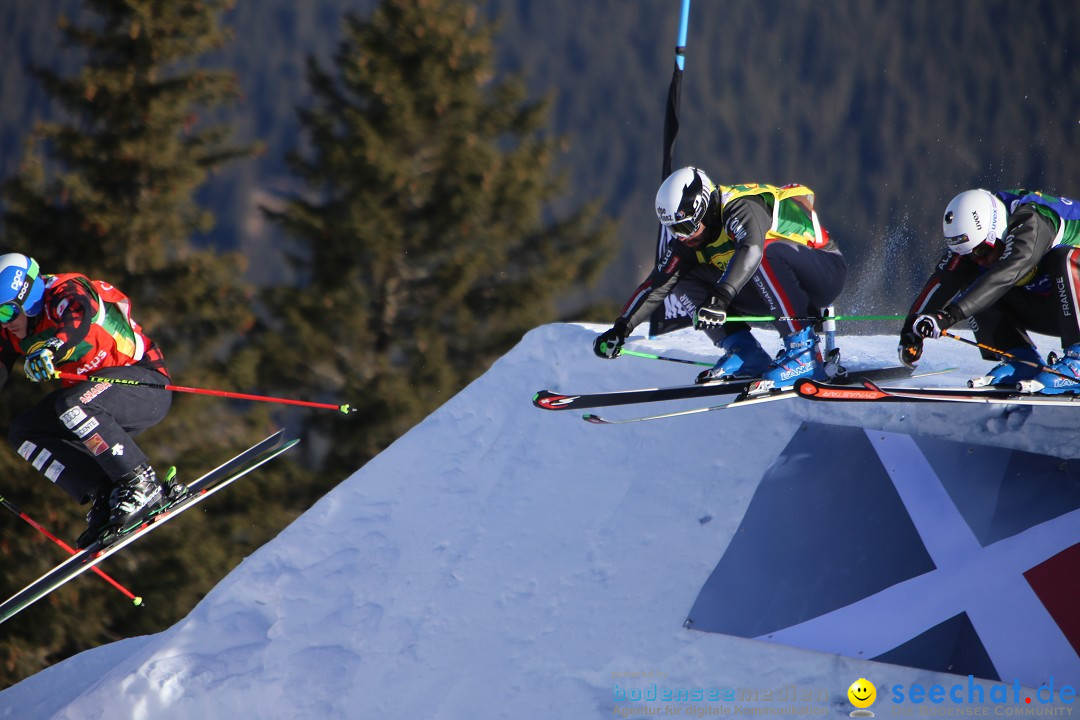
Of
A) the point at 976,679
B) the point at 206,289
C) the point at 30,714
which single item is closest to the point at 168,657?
the point at 30,714

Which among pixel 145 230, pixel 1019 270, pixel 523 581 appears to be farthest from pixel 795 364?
pixel 145 230

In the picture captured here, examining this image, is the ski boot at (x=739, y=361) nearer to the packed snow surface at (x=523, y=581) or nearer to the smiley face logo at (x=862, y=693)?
the packed snow surface at (x=523, y=581)

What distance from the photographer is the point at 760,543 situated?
4781 millimetres

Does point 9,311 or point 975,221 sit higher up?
point 975,221

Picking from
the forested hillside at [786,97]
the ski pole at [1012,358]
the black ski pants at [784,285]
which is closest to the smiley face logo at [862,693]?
the ski pole at [1012,358]

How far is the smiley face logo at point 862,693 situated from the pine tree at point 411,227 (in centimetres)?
1207

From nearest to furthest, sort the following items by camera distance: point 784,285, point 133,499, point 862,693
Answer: point 862,693 < point 133,499 < point 784,285

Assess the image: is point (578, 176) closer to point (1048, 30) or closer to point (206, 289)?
point (1048, 30)

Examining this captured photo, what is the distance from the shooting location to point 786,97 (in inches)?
1646

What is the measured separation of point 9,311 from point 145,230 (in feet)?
33.0

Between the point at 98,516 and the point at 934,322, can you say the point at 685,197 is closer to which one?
the point at 934,322

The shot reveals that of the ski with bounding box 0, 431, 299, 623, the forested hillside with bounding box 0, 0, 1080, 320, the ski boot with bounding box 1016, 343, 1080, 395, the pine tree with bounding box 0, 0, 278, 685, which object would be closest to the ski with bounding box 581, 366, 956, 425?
the ski boot with bounding box 1016, 343, 1080, 395

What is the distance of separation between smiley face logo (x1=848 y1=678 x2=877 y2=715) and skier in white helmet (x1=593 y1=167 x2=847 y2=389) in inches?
64.2

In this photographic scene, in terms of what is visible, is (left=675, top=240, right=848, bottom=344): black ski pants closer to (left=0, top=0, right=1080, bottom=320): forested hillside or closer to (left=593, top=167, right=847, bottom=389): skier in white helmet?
(left=593, top=167, right=847, bottom=389): skier in white helmet
